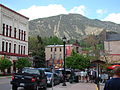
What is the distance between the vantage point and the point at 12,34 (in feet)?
158

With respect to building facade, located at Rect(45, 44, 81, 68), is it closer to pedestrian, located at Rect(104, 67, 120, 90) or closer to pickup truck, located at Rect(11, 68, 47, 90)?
pickup truck, located at Rect(11, 68, 47, 90)

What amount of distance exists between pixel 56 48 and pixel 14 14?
42796mm

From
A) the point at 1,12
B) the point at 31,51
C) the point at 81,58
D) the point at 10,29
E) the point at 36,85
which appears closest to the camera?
the point at 36,85

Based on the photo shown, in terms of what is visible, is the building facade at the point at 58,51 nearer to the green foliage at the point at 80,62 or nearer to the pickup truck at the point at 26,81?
the green foliage at the point at 80,62

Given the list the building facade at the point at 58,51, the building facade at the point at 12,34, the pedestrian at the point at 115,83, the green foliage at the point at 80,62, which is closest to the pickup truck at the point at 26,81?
the pedestrian at the point at 115,83

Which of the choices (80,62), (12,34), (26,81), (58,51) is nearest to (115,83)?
(26,81)

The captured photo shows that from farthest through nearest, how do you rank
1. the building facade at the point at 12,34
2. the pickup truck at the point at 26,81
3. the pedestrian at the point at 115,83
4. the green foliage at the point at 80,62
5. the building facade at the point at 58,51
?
the building facade at the point at 58,51 < the building facade at the point at 12,34 < the green foliage at the point at 80,62 < the pickup truck at the point at 26,81 < the pedestrian at the point at 115,83

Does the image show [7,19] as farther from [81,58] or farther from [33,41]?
[33,41]

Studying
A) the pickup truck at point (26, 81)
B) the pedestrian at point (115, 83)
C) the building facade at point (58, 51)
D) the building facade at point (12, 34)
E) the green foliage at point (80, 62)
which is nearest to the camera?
the pedestrian at point (115, 83)

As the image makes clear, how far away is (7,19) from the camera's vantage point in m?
46.1

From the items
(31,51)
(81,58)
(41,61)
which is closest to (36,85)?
(81,58)

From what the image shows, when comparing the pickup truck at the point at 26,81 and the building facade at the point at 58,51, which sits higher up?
the building facade at the point at 58,51

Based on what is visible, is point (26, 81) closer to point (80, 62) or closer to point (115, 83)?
point (115, 83)

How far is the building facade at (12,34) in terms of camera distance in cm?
4447
